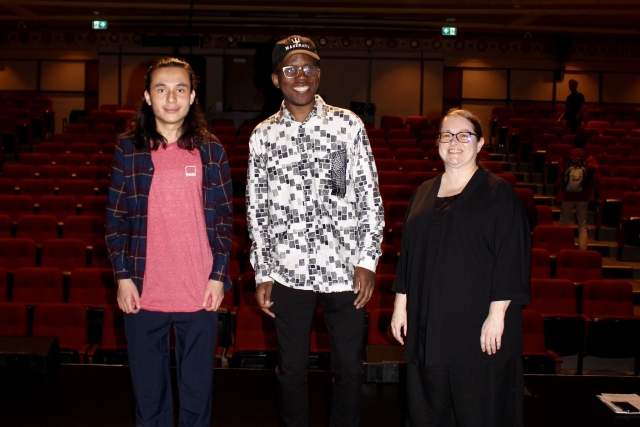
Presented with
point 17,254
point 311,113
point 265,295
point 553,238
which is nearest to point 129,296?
point 265,295

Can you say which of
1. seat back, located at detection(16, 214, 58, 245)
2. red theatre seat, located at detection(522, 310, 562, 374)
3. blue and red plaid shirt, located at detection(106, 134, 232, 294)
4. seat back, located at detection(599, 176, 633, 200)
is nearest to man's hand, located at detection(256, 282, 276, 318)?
blue and red plaid shirt, located at detection(106, 134, 232, 294)

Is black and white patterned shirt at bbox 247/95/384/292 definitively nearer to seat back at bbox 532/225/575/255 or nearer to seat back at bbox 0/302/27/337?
seat back at bbox 0/302/27/337

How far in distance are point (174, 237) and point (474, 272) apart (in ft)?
3.16

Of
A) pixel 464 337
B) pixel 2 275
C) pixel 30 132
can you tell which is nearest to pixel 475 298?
pixel 464 337

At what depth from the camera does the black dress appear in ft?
7.36

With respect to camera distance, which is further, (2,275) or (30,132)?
(30,132)

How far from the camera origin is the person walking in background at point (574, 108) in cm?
1134

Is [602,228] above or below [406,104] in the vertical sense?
below

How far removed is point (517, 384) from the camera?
2340 mm

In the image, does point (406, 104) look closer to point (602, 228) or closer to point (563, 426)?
point (602, 228)

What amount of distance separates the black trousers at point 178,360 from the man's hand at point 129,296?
5 centimetres

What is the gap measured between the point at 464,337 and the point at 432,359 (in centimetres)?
12

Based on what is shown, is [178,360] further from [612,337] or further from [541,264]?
[541,264]

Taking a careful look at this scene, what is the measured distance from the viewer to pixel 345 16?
39.8 feet
